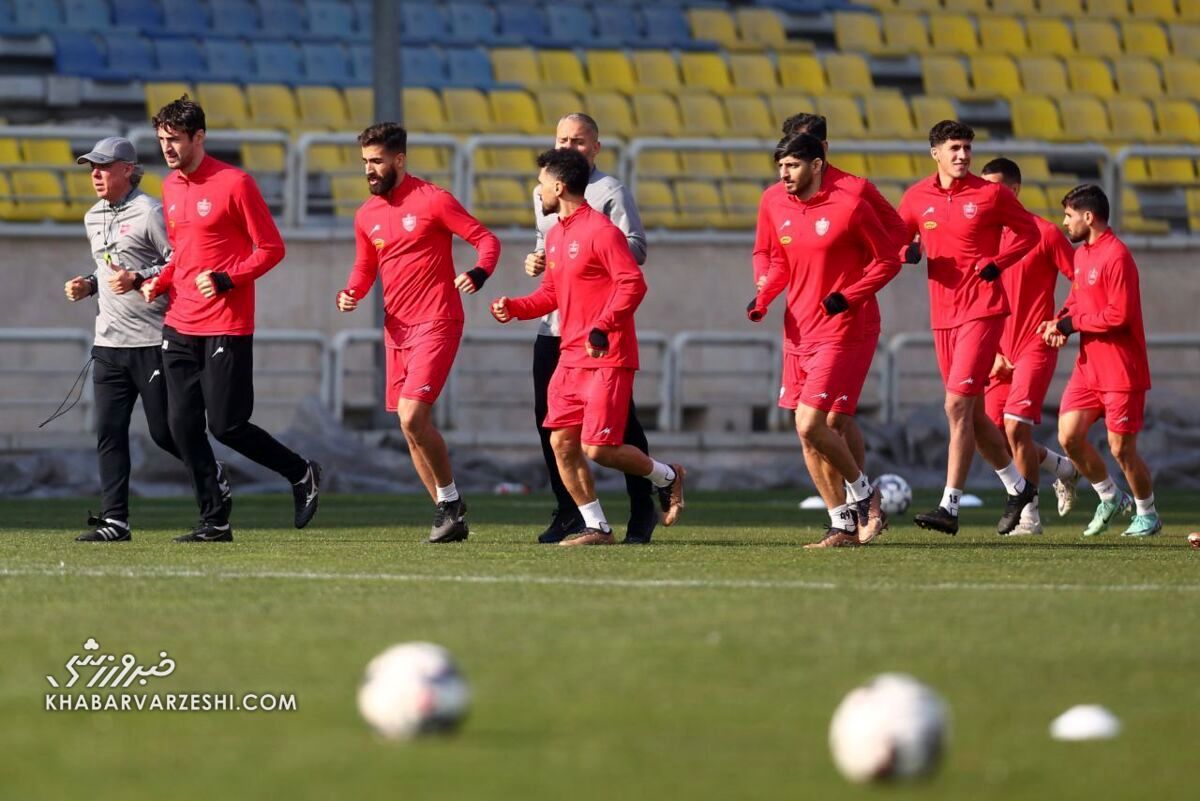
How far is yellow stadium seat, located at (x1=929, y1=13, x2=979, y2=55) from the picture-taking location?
2586cm

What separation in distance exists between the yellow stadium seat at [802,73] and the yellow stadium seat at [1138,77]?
12.3 feet

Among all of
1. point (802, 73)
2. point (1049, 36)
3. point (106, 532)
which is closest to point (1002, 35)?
point (1049, 36)

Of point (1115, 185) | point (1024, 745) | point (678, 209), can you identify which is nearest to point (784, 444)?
point (678, 209)

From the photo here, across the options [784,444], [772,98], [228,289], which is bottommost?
[784,444]

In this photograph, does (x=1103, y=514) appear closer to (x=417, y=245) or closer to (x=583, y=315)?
(x=583, y=315)

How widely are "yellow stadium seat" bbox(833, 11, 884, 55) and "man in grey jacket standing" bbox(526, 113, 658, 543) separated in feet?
49.5

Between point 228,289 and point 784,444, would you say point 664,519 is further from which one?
point 784,444

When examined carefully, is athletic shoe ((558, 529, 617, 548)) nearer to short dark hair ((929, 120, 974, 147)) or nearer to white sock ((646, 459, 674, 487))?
white sock ((646, 459, 674, 487))

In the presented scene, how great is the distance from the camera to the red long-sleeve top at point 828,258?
10133 mm

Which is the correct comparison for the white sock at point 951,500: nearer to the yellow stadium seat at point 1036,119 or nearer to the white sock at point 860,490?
the white sock at point 860,490

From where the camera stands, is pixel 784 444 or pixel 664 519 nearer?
pixel 664 519

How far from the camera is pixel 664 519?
35.7 ft

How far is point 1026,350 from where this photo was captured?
474 inches

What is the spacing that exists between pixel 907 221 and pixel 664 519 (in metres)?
2.00
